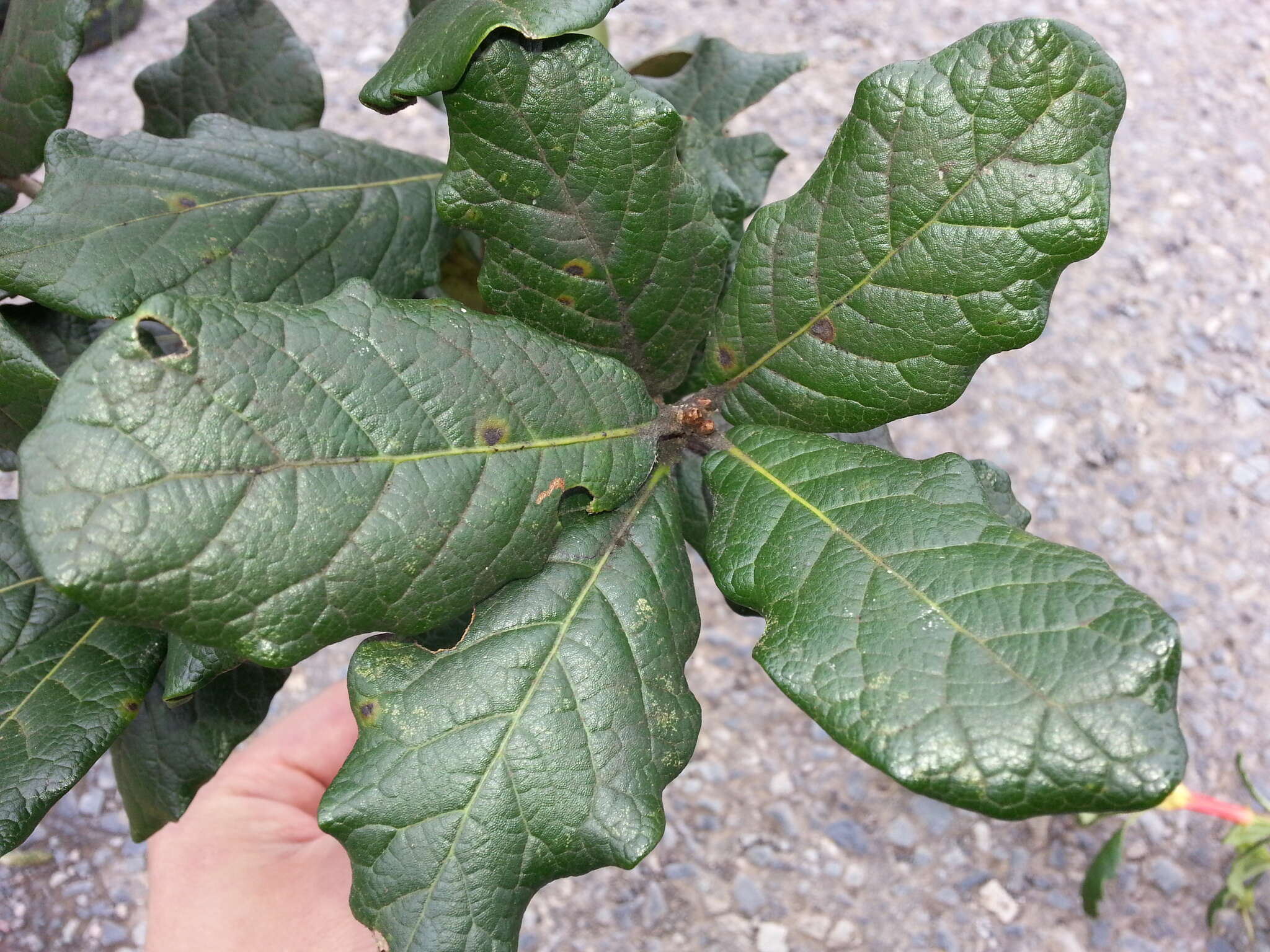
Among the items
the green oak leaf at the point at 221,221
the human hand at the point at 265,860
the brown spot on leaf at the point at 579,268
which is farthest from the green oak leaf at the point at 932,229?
the human hand at the point at 265,860

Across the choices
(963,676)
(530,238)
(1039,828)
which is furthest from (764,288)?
(1039,828)

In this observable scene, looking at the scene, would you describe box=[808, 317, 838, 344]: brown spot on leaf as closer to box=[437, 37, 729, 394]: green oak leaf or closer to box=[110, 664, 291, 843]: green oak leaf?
box=[437, 37, 729, 394]: green oak leaf

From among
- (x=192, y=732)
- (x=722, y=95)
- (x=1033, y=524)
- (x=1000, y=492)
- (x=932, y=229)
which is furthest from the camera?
(x=1033, y=524)

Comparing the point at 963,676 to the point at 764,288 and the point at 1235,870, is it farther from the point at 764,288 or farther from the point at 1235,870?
the point at 1235,870

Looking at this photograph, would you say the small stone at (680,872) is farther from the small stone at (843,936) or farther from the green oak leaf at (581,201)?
the green oak leaf at (581,201)

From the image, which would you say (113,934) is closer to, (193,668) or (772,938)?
(772,938)

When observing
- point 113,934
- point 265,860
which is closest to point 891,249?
point 265,860

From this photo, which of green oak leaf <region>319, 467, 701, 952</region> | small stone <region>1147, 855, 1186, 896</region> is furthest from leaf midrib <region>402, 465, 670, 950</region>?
small stone <region>1147, 855, 1186, 896</region>
